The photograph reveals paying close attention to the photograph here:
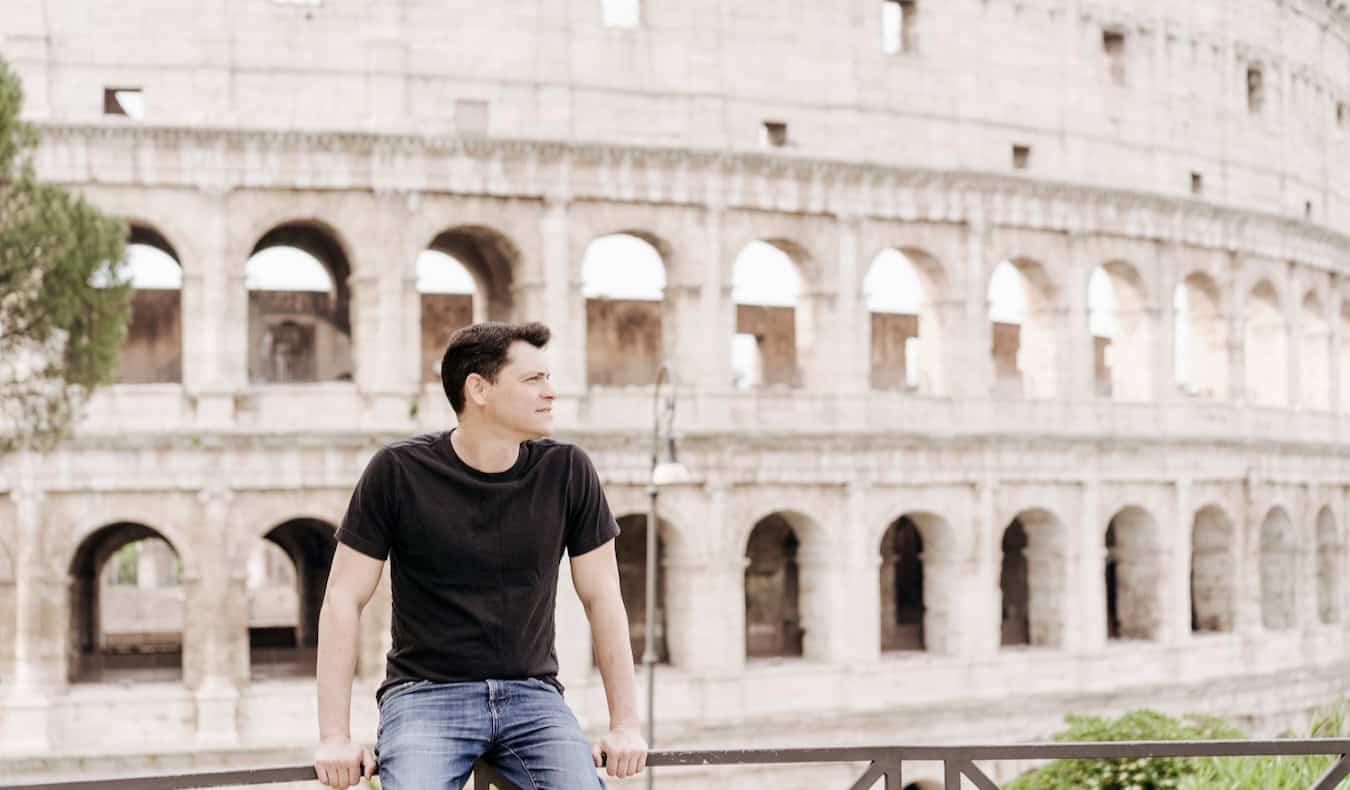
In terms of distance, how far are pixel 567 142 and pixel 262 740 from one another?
8.36m

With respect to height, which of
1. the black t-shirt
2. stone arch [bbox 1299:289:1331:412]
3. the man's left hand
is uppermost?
stone arch [bbox 1299:289:1331:412]

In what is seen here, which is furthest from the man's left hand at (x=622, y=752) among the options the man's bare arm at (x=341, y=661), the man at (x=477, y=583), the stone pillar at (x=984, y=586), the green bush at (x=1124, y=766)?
the stone pillar at (x=984, y=586)

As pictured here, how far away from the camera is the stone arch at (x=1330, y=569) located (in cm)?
2966

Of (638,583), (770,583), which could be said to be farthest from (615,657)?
(770,583)

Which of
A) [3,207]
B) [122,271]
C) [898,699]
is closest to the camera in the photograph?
[3,207]

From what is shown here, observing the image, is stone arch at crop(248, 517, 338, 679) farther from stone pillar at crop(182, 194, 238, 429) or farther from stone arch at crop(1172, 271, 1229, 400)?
stone arch at crop(1172, 271, 1229, 400)

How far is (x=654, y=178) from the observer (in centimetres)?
2169

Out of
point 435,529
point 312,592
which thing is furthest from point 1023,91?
point 435,529

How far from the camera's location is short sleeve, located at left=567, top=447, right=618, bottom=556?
173 inches

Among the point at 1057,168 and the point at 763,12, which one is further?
the point at 1057,168

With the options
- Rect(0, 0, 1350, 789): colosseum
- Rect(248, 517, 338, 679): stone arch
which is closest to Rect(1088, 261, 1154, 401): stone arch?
Rect(0, 0, 1350, 789): colosseum

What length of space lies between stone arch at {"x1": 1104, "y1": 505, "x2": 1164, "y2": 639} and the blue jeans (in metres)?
22.5

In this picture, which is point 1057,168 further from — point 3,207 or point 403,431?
point 3,207

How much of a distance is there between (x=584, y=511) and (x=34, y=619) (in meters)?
17.0
